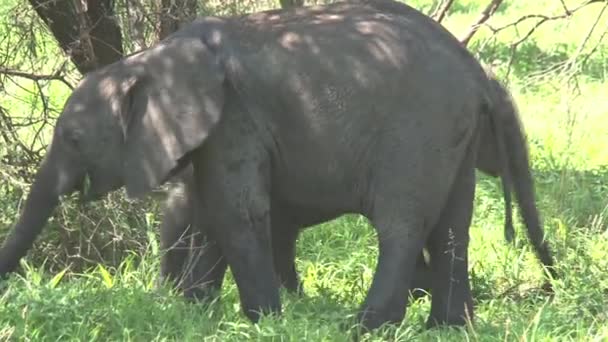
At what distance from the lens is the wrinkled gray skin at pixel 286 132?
19.5 ft

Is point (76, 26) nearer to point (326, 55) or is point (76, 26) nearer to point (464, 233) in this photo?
point (326, 55)

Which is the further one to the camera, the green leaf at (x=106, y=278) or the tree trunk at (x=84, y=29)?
the tree trunk at (x=84, y=29)

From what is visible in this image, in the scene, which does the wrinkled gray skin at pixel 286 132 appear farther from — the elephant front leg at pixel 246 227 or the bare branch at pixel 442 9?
the bare branch at pixel 442 9

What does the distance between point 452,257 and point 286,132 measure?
1025 millimetres

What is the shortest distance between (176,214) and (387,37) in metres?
1.49

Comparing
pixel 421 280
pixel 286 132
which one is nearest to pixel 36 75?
pixel 286 132

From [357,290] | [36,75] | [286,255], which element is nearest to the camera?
[286,255]

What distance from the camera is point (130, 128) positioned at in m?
6.11

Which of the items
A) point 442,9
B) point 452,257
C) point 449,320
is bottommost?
point 449,320

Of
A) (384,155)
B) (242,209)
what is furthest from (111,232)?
(384,155)

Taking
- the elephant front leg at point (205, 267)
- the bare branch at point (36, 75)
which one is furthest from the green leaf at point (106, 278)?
the bare branch at point (36, 75)

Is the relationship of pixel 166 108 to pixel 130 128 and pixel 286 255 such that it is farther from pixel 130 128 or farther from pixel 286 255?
pixel 286 255

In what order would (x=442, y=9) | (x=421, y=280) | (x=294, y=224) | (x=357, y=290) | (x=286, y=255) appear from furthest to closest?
1. (x=442, y=9)
2. (x=421, y=280)
3. (x=357, y=290)
4. (x=286, y=255)
5. (x=294, y=224)

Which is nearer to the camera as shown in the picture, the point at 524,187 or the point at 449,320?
the point at 449,320
